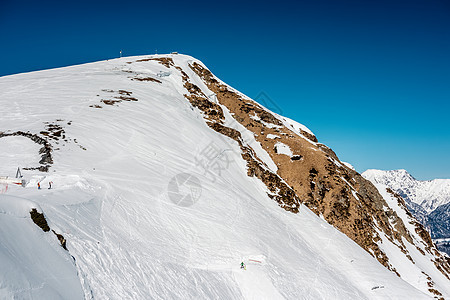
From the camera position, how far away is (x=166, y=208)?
985 inches

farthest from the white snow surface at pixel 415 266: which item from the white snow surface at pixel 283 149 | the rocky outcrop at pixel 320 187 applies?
the white snow surface at pixel 283 149

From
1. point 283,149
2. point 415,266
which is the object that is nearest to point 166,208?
point 283,149

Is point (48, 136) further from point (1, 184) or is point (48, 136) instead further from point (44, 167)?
point (1, 184)

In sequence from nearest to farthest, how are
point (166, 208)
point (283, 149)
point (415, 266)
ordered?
point (166, 208) < point (415, 266) < point (283, 149)

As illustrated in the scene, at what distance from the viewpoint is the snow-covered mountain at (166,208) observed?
13.0 metres

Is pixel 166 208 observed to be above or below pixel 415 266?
above

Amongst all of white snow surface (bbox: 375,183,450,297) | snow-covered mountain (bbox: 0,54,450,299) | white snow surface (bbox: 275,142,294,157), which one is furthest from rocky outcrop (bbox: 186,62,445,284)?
white snow surface (bbox: 375,183,450,297)

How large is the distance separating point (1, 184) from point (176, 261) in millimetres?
12970

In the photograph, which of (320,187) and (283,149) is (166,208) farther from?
(283,149)

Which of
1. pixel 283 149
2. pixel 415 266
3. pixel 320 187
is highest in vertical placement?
pixel 283 149

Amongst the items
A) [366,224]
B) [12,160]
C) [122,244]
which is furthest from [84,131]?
[366,224]

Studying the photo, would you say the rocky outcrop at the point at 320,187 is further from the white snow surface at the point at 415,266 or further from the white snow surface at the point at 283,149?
the white snow surface at the point at 415,266

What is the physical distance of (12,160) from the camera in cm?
2320

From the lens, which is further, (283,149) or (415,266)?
(283,149)
